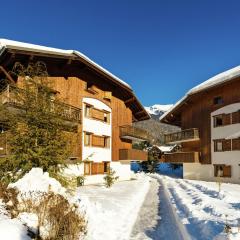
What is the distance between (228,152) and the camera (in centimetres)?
3066

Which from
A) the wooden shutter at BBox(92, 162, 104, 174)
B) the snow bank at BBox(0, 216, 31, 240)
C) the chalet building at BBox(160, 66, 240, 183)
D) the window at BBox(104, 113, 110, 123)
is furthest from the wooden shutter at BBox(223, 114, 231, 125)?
the snow bank at BBox(0, 216, 31, 240)

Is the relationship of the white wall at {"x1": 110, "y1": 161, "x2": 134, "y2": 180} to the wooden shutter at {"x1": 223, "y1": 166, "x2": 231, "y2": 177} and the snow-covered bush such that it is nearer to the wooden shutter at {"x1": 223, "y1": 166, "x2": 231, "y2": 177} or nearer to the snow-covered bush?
the wooden shutter at {"x1": 223, "y1": 166, "x2": 231, "y2": 177}

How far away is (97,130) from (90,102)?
2.71 m

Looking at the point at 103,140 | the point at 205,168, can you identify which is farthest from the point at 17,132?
the point at 205,168

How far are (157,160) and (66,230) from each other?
44.0m

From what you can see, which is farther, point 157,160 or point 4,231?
point 157,160

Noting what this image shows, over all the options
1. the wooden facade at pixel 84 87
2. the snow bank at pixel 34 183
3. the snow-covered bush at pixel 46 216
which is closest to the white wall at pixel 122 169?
the wooden facade at pixel 84 87

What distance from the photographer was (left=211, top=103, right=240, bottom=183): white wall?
96.9 ft

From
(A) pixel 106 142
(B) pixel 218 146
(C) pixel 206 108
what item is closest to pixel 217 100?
(C) pixel 206 108

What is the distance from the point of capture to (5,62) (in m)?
20.4

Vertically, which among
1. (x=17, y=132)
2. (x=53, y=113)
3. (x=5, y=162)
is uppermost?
(x=53, y=113)

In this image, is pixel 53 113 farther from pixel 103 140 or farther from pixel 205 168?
pixel 205 168

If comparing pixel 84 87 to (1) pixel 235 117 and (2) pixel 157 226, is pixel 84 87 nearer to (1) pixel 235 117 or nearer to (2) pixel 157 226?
(1) pixel 235 117

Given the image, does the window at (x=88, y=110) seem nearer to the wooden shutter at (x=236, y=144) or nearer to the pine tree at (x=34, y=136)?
the pine tree at (x=34, y=136)
